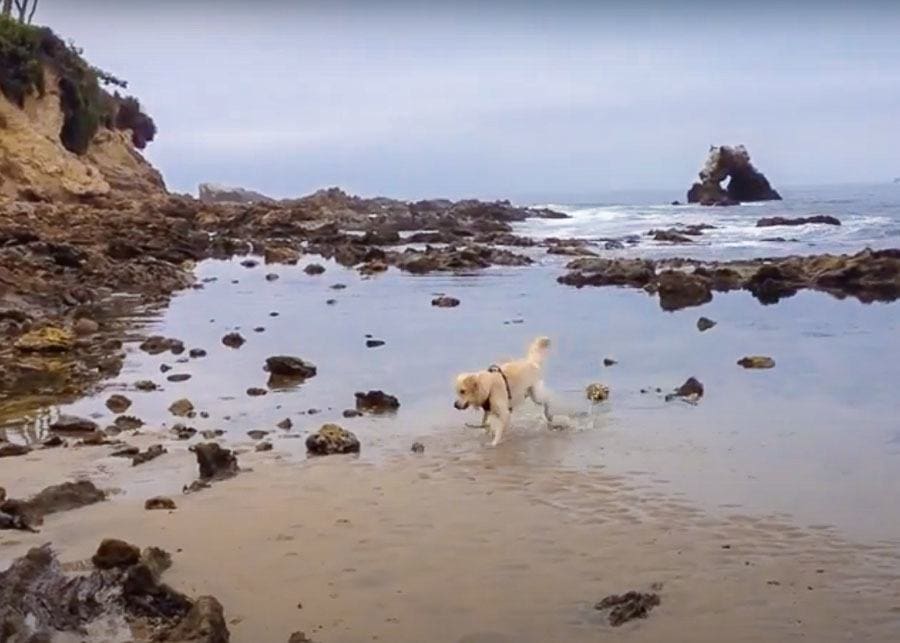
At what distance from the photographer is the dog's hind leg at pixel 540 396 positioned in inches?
402

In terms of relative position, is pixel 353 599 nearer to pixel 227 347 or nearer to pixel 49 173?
pixel 227 347

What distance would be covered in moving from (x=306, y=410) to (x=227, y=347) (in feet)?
14.8

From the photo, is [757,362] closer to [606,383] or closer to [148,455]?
[606,383]

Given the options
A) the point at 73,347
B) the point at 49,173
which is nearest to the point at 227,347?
the point at 73,347

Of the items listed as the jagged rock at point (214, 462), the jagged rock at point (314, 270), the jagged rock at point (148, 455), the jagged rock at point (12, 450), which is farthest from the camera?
the jagged rock at point (314, 270)

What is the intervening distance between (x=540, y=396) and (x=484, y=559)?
12.9 ft

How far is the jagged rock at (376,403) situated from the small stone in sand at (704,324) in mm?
7054

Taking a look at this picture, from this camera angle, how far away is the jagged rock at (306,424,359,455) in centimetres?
918

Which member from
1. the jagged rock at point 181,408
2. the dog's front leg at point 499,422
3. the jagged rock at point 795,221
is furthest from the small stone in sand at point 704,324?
the jagged rock at point 795,221

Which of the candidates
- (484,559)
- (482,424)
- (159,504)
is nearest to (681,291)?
(482,424)

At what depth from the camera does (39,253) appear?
22.9 metres

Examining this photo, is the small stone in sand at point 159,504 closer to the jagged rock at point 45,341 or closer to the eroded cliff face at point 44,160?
the jagged rock at point 45,341

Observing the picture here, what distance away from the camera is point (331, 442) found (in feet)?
30.3

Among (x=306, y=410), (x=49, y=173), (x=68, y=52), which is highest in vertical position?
(x=68, y=52)
